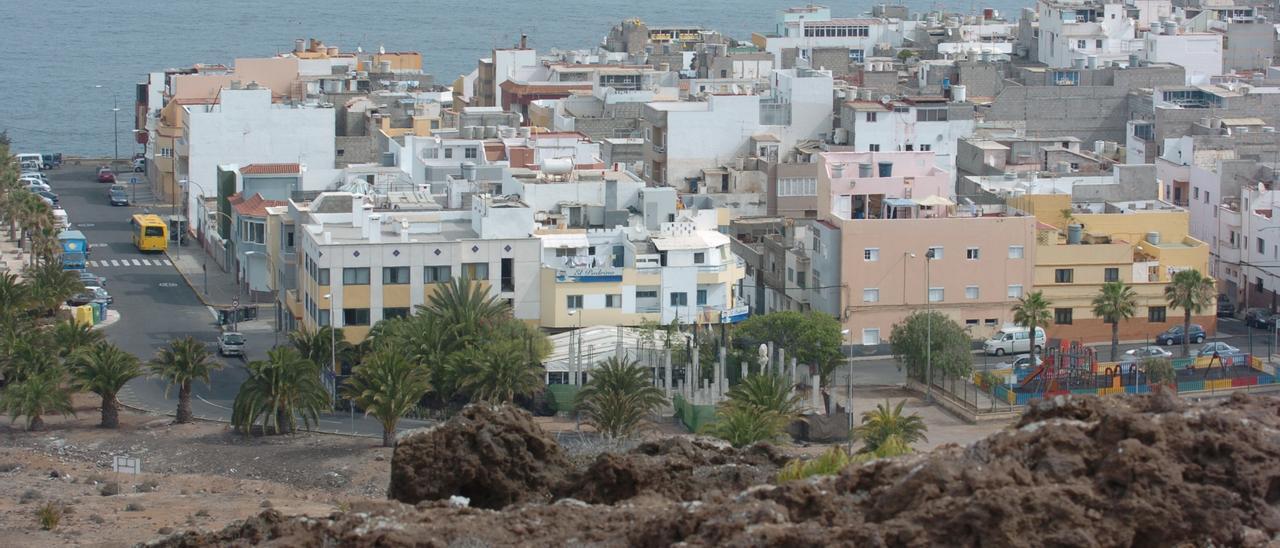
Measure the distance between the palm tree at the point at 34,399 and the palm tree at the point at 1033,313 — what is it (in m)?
21.9

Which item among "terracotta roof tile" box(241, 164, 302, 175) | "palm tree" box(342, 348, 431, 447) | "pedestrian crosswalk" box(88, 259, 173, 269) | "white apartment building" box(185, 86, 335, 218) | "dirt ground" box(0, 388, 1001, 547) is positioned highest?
"white apartment building" box(185, 86, 335, 218)

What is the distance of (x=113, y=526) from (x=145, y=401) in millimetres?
17017

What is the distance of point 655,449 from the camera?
3002 cm

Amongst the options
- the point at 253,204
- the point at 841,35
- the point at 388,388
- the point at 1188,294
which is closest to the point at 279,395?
the point at 388,388

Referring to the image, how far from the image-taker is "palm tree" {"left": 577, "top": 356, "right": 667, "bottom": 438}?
5131 centimetres

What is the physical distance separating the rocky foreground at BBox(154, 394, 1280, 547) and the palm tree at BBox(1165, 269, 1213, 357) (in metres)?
38.9

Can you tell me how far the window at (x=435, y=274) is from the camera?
Result: 203 feet

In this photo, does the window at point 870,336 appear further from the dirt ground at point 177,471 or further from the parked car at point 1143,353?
the dirt ground at point 177,471

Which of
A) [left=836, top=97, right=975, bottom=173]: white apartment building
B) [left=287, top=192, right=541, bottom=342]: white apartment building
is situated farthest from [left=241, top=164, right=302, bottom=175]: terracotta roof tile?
[left=836, top=97, right=975, bottom=173]: white apartment building

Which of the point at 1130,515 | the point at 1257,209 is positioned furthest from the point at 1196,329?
the point at 1130,515

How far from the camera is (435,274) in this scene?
2437 inches

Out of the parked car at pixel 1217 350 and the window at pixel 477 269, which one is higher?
the window at pixel 477 269

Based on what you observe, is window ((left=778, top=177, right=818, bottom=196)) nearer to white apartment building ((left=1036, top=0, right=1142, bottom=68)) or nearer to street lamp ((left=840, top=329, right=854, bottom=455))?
street lamp ((left=840, top=329, right=854, bottom=455))

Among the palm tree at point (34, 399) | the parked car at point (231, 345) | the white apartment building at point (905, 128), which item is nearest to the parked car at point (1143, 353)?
the white apartment building at point (905, 128)
